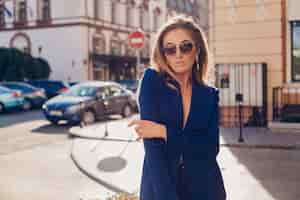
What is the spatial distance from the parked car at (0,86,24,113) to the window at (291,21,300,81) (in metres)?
13.4

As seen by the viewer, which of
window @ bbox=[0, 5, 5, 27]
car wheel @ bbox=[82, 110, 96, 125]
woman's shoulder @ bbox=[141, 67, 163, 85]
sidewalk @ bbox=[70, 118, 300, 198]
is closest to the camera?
woman's shoulder @ bbox=[141, 67, 163, 85]

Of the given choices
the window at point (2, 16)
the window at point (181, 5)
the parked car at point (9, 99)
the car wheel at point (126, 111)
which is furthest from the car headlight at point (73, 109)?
the window at point (181, 5)

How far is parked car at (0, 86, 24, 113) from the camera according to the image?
2003 cm

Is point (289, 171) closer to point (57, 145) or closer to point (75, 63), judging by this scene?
point (57, 145)

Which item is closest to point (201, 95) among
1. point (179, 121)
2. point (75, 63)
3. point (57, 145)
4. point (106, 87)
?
point (179, 121)

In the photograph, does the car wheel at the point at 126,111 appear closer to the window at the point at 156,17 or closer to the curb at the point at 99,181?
the curb at the point at 99,181

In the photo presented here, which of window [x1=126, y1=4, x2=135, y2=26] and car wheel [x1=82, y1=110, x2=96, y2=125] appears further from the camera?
window [x1=126, y1=4, x2=135, y2=26]

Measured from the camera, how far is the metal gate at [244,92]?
11.7 m

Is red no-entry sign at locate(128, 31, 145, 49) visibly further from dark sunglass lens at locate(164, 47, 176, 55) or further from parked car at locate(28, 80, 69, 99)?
parked car at locate(28, 80, 69, 99)

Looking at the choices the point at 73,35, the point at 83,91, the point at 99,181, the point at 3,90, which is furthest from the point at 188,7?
the point at 99,181

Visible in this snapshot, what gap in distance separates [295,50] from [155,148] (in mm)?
10416

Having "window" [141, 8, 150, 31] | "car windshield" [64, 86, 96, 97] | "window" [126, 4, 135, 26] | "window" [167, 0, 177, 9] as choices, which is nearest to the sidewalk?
"car windshield" [64, 86, 96, 97]

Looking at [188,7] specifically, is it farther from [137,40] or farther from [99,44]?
[137,40]

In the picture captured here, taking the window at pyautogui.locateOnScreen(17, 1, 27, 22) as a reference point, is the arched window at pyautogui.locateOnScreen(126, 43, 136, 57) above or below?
below
